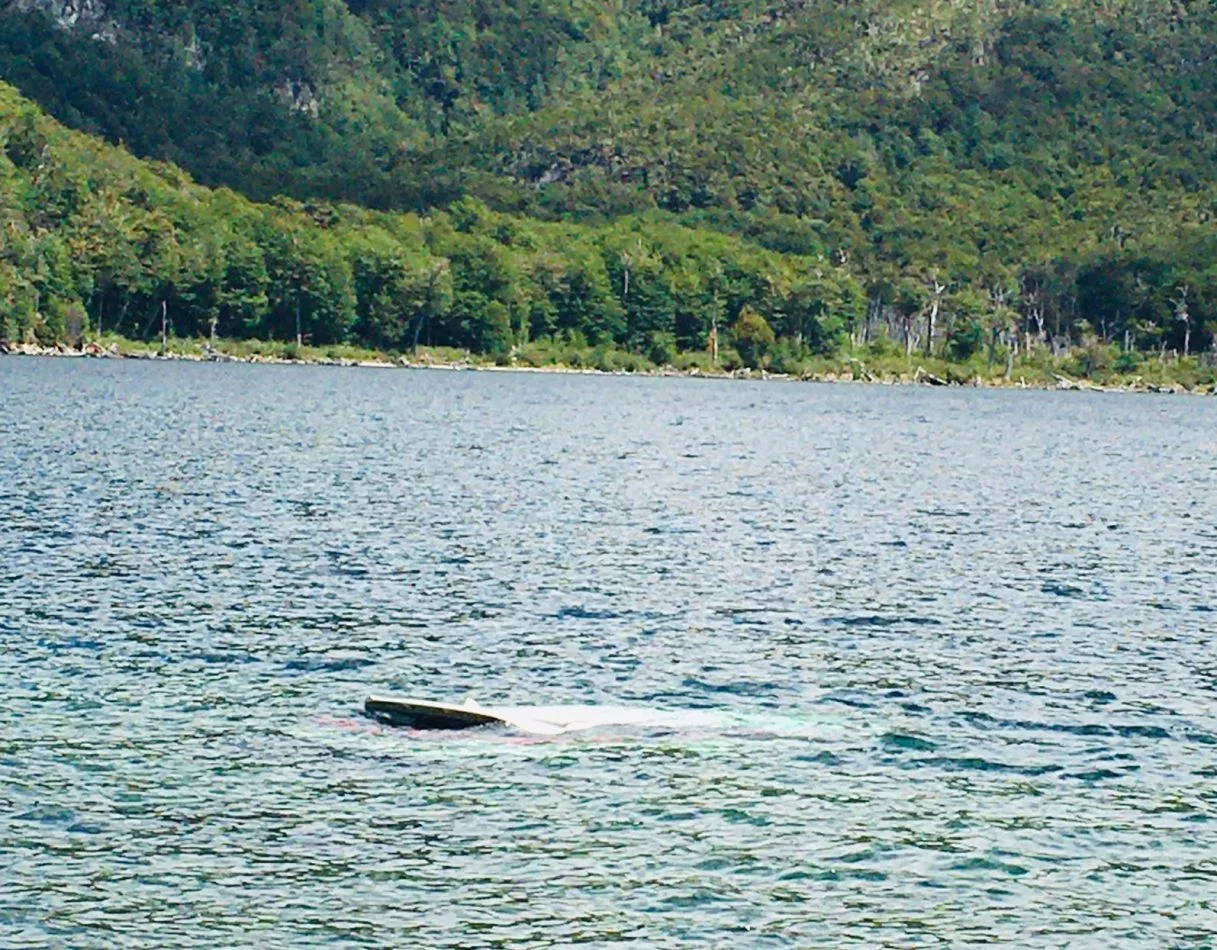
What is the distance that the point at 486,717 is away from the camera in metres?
32.8

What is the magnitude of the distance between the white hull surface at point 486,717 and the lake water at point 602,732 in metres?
0.43

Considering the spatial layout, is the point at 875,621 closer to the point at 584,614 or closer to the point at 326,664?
the point at 584,614

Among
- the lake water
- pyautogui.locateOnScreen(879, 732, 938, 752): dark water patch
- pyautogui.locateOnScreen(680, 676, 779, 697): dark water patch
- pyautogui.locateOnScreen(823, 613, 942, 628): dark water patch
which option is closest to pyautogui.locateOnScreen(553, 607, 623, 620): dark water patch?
the lake water

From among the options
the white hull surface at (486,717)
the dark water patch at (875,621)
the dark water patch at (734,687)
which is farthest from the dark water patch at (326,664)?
the dark water patch at (875,621)

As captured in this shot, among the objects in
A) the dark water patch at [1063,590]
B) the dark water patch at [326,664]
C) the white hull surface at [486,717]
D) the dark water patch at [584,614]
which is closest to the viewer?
the white hull surface at [486,717]

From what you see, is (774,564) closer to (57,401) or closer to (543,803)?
(543,803)

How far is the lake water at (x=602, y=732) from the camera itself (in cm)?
2445

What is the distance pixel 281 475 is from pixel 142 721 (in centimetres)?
5077

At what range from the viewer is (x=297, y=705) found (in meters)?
34.7

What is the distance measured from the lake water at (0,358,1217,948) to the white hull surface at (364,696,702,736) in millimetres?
432

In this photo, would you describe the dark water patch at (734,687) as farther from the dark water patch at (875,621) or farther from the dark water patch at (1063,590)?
the dark water patch at (1063,590)

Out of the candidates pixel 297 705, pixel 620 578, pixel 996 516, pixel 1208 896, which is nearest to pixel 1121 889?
pixel 1208 896

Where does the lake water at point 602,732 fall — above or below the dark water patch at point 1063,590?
below

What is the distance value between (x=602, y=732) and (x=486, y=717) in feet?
6.36
